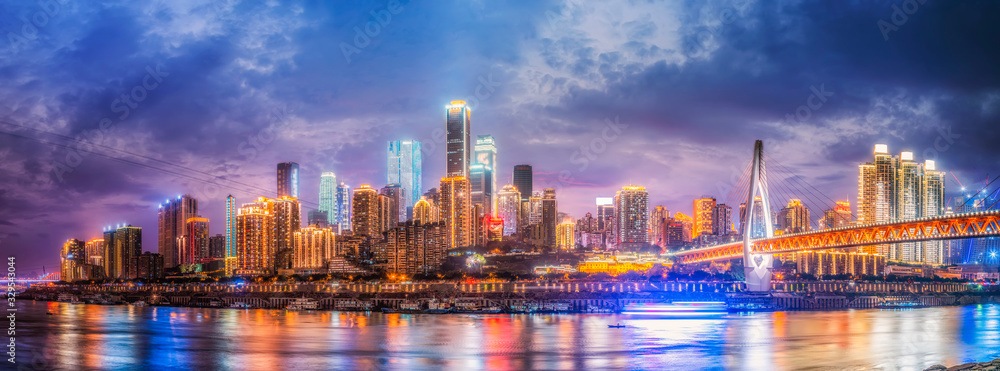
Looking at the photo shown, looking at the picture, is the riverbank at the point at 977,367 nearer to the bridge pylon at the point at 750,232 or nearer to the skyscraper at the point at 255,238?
the bridge pylon at the point at 750,232

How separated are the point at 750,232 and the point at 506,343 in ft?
155

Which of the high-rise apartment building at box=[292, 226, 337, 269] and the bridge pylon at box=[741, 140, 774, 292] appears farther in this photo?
the high-rise apartment building at box=[292, 226, 337, 269]

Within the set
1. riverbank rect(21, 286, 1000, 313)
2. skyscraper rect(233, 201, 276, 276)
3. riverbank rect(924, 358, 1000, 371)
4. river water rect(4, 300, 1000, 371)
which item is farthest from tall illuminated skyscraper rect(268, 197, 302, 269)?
riverbank rect(924, 358, 1000, 371)

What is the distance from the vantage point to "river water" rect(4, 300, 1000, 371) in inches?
1570

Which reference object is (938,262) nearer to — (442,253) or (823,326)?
(442,253)

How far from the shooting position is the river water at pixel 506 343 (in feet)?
131

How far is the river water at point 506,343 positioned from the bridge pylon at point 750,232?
465 inches

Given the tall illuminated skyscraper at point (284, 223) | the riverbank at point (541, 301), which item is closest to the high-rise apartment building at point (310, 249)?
the tall illuminated skyscraper at point (284, 223)

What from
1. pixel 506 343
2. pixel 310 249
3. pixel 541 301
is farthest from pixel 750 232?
pixel 310 249

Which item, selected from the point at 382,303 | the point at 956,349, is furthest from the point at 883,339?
the point at 382,303

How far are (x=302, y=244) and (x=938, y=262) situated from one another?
472ft

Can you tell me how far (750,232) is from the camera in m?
86.6

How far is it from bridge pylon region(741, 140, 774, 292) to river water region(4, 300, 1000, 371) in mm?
11823

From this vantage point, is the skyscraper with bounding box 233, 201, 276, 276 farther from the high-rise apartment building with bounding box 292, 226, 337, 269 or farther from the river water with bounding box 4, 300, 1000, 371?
the river water with bounding box 4, 300, 1000, 371
